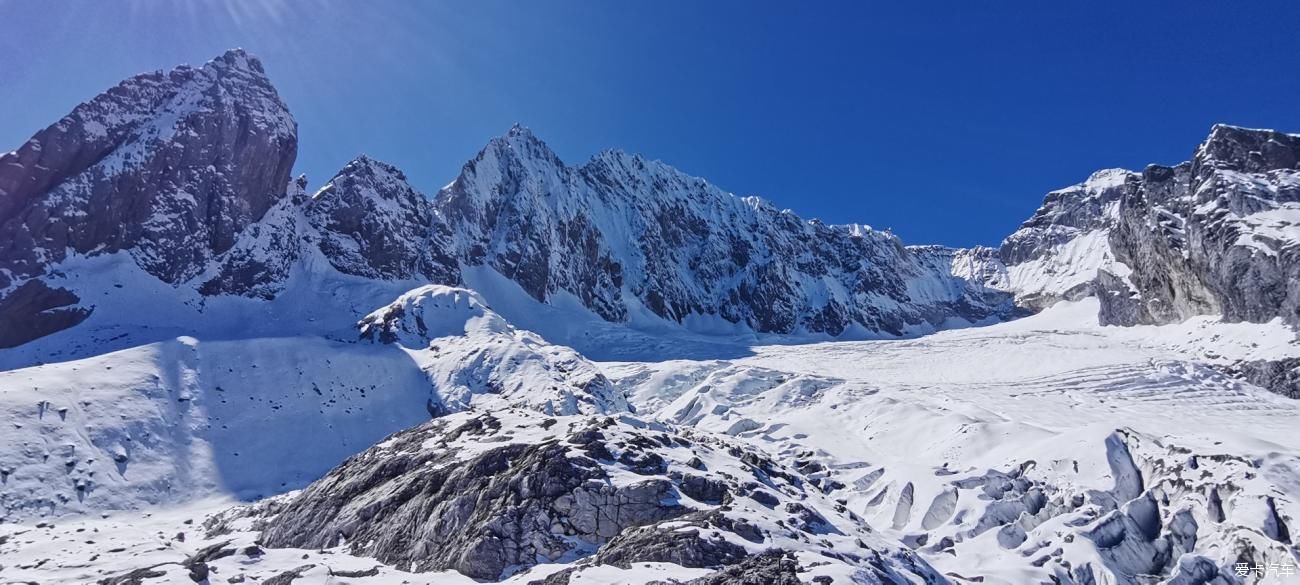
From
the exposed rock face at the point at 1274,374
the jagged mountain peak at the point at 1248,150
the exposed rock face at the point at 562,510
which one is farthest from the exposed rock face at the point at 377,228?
the jagged mountain peak at the point at 1248,150

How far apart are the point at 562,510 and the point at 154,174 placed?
114467mm

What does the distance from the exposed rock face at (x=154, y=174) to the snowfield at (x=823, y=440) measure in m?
30.4

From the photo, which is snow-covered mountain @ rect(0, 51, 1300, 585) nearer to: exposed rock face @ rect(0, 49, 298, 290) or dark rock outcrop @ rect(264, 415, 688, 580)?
dark rock outcrop @ rect(264, 415, 688, 580)

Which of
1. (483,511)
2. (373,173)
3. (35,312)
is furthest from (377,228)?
(483,511)

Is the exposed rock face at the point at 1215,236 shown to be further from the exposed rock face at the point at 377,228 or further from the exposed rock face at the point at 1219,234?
the exposed rock face at the point at 377,228

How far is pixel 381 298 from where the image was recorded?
12850 centimetres

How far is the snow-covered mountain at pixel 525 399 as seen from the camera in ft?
138

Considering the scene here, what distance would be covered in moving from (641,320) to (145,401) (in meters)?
116

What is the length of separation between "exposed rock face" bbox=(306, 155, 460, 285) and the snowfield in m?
24.6

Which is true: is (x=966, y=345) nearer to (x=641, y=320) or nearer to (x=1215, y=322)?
(x=1215, y=322)

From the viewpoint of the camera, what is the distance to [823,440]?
8769 centimetres

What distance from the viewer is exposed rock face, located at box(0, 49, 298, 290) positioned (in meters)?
114

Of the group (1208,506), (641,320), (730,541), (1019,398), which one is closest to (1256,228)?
(1019,398)

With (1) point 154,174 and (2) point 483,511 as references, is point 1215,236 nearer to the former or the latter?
(2) point 483,511
